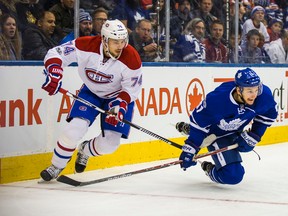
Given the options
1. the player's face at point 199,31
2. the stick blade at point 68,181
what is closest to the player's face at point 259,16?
the player's face at point 199,31

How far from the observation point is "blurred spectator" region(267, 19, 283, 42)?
958 centimetres

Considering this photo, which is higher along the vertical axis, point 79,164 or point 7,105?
point 7,105

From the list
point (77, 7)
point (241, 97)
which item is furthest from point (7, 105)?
point (241, 97)

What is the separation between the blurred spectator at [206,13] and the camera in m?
8.26

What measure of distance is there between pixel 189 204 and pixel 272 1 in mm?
5036

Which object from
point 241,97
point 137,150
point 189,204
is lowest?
point 137,150

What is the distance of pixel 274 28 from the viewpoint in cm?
962

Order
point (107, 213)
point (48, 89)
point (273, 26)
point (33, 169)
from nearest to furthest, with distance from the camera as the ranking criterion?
1. point (107, 213)
2. point (48, 89)
3. point (33, 169)
4. point (273, 26)

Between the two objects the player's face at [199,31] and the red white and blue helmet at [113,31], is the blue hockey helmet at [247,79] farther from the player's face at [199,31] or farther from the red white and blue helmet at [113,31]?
the player's face at [199,31]

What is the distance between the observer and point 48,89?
5.69 m

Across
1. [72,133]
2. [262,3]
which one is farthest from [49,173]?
[262,3]

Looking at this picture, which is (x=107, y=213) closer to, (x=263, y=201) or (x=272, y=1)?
(x=263, y=201)

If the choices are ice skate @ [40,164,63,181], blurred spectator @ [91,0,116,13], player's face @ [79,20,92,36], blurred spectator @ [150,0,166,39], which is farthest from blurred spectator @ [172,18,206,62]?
ice skate @ [40,164,63,181]

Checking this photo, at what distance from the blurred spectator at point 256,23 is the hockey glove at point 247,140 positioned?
3313 mm
